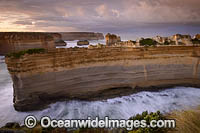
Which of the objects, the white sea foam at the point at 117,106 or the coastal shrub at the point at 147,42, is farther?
the coastal shrub at the point at 147,42

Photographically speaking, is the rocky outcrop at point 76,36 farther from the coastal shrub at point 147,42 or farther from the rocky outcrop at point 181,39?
the rocky outcrop at point 181,39

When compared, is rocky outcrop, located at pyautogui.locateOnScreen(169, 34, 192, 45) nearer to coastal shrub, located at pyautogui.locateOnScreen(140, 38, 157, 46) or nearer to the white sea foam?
coastal shrub, located at pyautogui.locateOnScreen(140, 38, 157, 46)

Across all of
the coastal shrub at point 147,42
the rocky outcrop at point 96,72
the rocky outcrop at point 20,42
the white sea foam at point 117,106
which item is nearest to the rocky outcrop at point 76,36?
the rocky outcrop at point 20,42

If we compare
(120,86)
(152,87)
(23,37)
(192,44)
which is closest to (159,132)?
(120,86)

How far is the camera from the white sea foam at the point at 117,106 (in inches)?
243

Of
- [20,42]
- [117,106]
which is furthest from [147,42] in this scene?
[20,42]

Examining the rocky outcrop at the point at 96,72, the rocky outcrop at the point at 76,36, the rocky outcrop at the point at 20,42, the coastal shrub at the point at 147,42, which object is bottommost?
the rocky outcrop at the point at 96,72

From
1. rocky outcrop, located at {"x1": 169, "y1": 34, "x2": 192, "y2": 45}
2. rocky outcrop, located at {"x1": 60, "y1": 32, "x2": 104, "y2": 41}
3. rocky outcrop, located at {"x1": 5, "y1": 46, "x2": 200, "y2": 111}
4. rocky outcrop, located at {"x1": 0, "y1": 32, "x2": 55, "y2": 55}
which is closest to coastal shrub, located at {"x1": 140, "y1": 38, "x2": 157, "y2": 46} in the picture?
rocky outcrop, located at {"x1": 5, "y1": 46, "x2": 200, "y2": 111}

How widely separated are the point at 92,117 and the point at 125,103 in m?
2.27

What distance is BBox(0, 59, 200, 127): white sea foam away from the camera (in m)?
6.17

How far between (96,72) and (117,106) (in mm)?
2457

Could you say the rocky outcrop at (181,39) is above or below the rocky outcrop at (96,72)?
above

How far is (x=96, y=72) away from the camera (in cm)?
740

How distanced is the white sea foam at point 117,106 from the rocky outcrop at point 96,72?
443 mm
